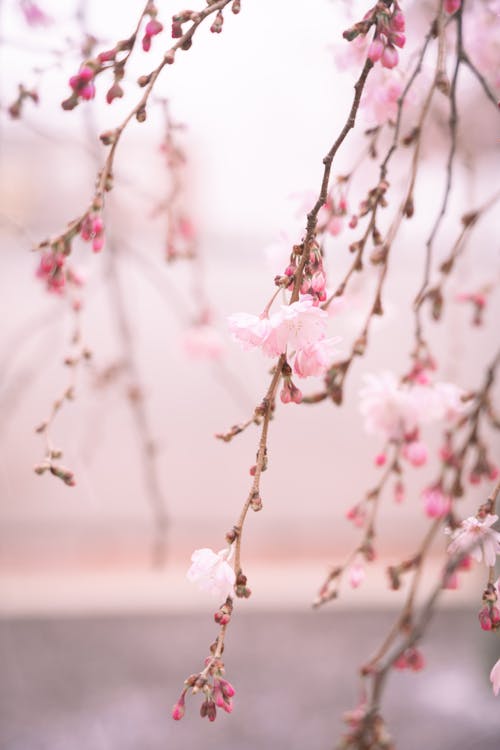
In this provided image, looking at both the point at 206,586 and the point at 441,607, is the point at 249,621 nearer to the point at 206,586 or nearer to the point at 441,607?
the point at 441,607

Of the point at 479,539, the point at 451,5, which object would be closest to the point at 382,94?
the point at 451,5

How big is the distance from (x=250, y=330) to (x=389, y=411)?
253mm

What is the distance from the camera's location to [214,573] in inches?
17.0

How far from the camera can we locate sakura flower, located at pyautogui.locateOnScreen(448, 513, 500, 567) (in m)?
0.46

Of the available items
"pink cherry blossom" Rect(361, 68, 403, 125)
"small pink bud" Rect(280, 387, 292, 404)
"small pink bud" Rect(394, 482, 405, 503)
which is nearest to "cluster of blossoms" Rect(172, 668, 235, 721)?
"small pink bud" Rect(280, 387, 292, 404)

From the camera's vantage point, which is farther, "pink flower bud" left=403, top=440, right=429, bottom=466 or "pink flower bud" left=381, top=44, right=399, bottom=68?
"pink flower bud" left=403, top=440, right=429, bottom=466

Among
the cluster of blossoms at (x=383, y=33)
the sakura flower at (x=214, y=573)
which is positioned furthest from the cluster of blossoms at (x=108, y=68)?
the sakura flower at (x=214, y=573)

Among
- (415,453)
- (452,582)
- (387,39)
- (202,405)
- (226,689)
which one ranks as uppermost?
(202,405)

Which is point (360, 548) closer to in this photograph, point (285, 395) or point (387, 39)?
point (285, 395)

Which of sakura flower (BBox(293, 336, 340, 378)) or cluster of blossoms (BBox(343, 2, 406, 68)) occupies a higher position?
cluster of blossoms (BBox(343, 2, 406, 68))

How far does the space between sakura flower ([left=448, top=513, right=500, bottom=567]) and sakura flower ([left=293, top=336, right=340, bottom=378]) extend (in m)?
0.13

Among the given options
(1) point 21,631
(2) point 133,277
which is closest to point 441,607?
(1) point 21,631

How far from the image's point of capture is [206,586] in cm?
44

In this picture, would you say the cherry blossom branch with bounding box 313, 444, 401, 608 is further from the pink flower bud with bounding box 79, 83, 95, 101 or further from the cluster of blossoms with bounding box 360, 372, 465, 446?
the pink flower bud with bounding box 79, 83, 95, 101
